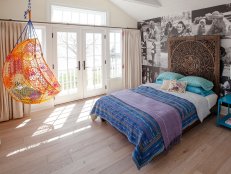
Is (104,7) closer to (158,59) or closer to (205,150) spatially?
(158,59)

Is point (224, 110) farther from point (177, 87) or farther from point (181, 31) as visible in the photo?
point (181, 31)

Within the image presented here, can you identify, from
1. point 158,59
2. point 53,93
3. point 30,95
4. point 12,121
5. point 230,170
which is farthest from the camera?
point 158,59

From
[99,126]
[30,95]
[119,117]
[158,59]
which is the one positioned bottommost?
[99,126]

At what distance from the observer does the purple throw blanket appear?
2361mm

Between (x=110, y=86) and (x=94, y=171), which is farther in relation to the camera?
(x=110, y=86)

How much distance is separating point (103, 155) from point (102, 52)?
3171 millimetres

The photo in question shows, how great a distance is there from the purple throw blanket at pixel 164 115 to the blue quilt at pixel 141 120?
0.08m

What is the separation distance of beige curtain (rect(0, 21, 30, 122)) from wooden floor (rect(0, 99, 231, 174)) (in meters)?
0.21

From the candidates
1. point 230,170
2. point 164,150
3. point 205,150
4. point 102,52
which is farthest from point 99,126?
point 102,52

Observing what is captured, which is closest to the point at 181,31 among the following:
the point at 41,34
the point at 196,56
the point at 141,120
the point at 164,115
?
the point at 196,56

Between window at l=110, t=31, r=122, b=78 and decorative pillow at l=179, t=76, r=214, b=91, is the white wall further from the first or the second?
decorative pillow at l=179, t=76, r=214, b=91

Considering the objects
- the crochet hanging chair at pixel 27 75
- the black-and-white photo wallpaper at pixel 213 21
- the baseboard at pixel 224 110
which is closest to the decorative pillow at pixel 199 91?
the baseboard at pixel 224 110

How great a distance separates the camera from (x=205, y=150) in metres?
2.44

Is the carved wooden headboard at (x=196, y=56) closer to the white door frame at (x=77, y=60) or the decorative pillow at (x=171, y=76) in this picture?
the decorative pillow at (x=171, y=76)
